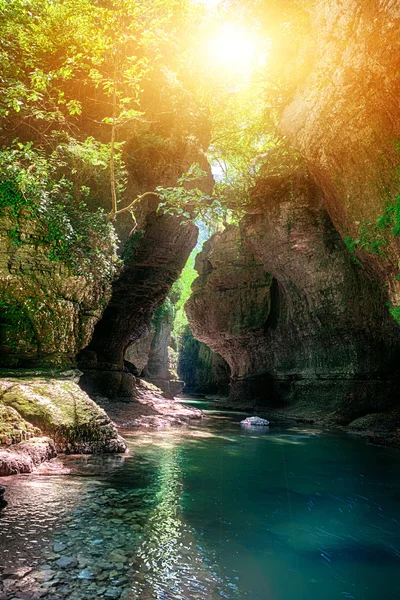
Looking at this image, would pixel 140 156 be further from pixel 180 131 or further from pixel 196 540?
pixel 196 540

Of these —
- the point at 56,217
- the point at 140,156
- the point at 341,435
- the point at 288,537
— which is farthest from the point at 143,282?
the point at 288,537

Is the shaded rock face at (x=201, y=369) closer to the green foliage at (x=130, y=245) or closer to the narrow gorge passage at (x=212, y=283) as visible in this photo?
the narrow gorge passage at (x=212, y=283)

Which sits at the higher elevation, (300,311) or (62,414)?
(300,311)

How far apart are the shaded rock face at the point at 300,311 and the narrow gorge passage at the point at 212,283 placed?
10 centimetres

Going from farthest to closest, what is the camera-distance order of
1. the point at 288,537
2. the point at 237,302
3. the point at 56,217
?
the point at 237,302
the point at 56,217
the point at 288,537

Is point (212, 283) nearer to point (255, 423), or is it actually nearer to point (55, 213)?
point (255, 423)

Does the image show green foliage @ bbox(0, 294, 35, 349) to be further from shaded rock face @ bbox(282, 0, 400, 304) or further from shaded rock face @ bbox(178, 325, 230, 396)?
shaded rock face @ bbox(178, 325, 230, 396)

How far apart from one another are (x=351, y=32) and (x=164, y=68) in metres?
8.13

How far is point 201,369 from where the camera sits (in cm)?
3781

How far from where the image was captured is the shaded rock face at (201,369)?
31453 mm

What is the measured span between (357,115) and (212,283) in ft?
49.9

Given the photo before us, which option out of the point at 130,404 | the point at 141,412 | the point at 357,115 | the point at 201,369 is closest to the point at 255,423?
the point at 141,412

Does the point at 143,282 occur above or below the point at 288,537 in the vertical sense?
above

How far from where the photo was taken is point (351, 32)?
7293 millimetres
